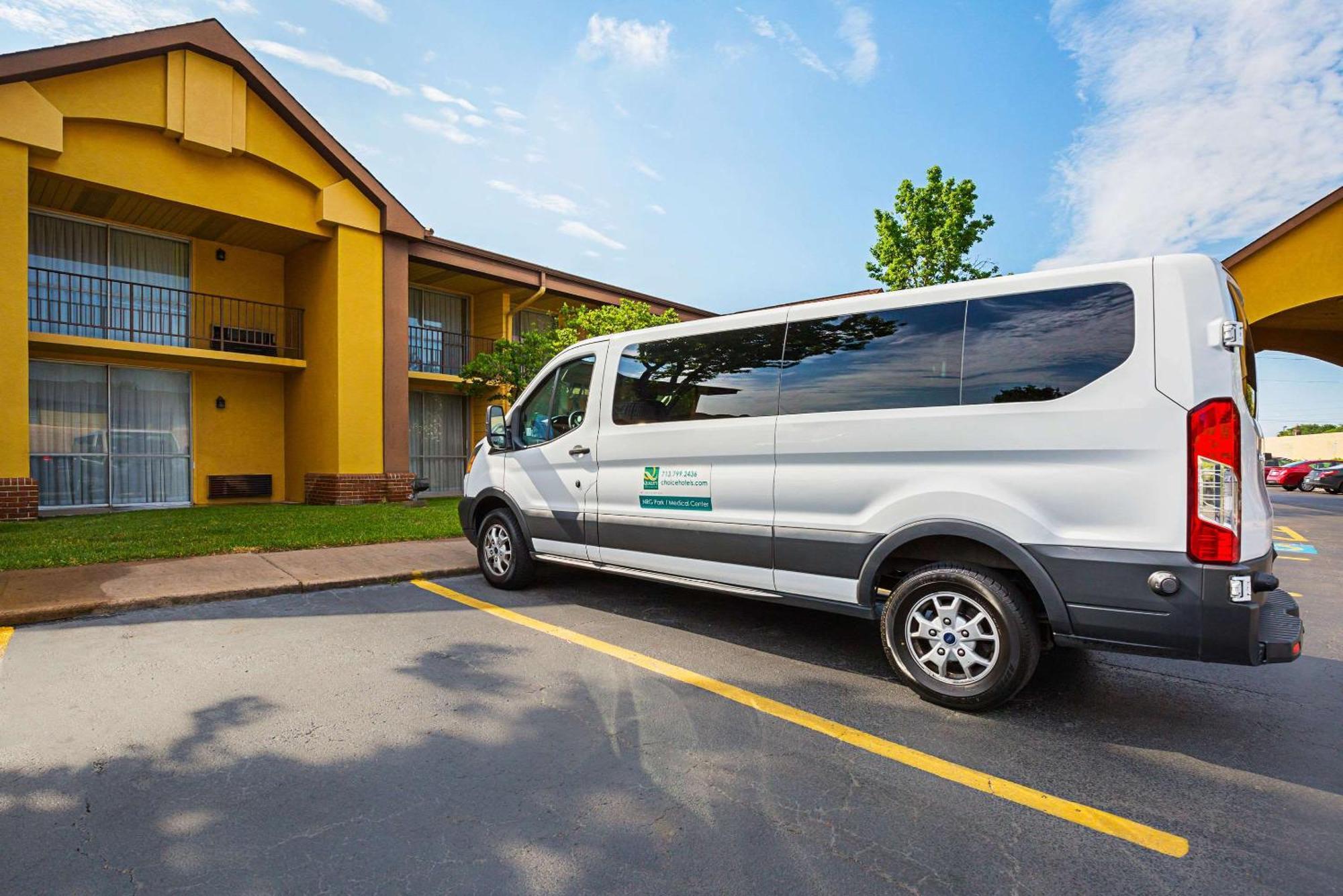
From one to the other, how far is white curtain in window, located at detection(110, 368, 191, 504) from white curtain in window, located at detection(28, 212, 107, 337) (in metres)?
1.09

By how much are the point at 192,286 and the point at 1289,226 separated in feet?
81.1

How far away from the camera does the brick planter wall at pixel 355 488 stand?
13.5m

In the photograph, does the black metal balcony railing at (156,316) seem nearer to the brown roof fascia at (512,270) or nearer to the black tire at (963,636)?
the brown roof fascia at (512,270)

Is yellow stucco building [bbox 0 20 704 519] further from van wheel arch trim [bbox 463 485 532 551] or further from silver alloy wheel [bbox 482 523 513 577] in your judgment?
silver alloy wheel [bbox 482 523 513 577]

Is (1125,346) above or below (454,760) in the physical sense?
above

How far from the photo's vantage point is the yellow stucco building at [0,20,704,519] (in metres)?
10.5

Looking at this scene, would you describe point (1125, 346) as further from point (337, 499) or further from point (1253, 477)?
point (337, 499)

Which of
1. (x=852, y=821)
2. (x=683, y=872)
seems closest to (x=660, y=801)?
(x=683, y=872)

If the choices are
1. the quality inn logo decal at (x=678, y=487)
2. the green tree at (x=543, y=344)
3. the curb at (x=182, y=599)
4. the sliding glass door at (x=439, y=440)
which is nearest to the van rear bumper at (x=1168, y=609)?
the quality inn logo decal at (x=678, y=487)

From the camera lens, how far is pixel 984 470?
3.44m

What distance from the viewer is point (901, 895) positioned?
6.85 ft

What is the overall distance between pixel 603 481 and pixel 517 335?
14874 mm

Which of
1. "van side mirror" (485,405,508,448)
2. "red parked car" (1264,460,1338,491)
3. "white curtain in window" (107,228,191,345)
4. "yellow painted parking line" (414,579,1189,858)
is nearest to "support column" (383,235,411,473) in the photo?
"white curtain in window" (107,228,191,345)

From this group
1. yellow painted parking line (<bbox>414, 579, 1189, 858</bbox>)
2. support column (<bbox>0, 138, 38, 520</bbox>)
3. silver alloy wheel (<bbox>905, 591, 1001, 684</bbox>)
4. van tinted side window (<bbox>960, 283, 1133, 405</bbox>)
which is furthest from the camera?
support column (<bbox>0, 138, 38, 520</bbox>)
